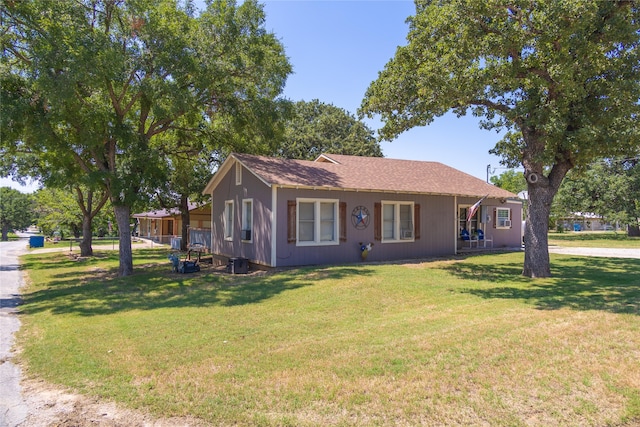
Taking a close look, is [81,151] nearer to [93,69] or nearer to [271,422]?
[93,69]

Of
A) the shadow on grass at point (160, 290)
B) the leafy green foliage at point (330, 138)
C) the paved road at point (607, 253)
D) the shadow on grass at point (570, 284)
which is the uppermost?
the leafy green foliage at point (330, 138)

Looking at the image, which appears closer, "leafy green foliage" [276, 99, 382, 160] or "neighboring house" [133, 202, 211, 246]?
"neighboring house" [133, 202, 211, 246]

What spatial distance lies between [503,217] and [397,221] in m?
7.52

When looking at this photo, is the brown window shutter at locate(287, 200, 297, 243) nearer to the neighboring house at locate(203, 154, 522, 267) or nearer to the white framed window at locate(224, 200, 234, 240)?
the neighboring house at locate(203, 154, 522, 267)

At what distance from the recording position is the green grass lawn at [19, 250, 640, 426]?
4023 mm

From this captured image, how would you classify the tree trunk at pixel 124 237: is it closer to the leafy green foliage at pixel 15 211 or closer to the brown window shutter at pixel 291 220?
the brown window shutter at pixel 291 220

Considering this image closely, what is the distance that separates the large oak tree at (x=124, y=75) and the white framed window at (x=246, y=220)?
137 inches

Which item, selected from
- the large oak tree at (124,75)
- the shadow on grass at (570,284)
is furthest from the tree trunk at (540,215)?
the large oak tree at (124,75)

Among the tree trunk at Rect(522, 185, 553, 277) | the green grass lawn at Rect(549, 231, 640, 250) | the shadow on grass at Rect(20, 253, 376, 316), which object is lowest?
the shadow on grass at Rect(20, 253, 376, 316)

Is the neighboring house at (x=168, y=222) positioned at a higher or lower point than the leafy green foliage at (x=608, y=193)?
lower

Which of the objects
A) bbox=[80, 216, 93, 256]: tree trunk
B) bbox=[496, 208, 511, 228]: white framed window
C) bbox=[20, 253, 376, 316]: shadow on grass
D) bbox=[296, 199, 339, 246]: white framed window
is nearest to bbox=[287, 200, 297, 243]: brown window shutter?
bbox=[296, 199, 339, 246]: white framed window

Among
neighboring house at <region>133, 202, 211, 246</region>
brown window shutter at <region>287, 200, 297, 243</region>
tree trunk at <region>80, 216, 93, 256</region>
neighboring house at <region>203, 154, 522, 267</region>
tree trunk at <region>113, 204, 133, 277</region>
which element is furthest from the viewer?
neighboring house at <region>133, 202, 211, 246</region>

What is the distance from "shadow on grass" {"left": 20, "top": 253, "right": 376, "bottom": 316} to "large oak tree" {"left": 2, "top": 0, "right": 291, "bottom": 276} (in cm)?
213

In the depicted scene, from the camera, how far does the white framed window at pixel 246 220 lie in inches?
573
